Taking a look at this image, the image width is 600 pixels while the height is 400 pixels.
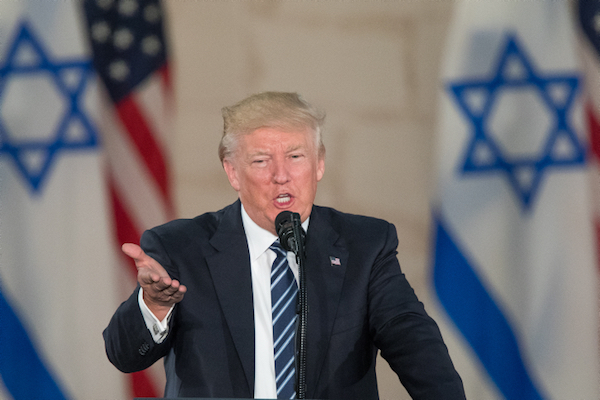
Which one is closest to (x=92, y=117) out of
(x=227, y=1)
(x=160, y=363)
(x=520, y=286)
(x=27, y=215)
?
(x=27, y=215)

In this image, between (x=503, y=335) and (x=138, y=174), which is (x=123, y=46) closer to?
(x=138, y=174)

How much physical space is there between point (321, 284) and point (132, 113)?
1.64m

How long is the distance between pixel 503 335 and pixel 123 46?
2272 millimetres

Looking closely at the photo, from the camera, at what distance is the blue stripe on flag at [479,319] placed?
266cm

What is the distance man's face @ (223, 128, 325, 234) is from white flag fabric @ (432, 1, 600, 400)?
53.2 inches

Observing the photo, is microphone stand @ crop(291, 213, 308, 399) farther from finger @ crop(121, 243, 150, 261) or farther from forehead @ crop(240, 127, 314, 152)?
forehead @ crop(240, 127, 314, 152)

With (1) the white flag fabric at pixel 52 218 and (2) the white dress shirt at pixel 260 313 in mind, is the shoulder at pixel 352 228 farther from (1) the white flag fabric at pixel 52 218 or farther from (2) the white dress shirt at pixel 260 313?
(1) the white flag fabric at pixel 52 218

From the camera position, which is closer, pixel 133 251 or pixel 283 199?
pixel 133 251

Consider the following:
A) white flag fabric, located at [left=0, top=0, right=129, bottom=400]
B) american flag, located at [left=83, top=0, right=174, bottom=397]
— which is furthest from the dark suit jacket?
white flag fabric, located at [left=0, top=0, right=129, bottom=400]

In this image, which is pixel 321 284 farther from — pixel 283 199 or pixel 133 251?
pixel 133 251

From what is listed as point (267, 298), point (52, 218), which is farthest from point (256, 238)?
point (52, 218)

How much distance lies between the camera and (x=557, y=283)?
272 cm

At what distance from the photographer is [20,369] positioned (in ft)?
8.87

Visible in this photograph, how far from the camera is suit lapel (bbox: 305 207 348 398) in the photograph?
146 centimetres
